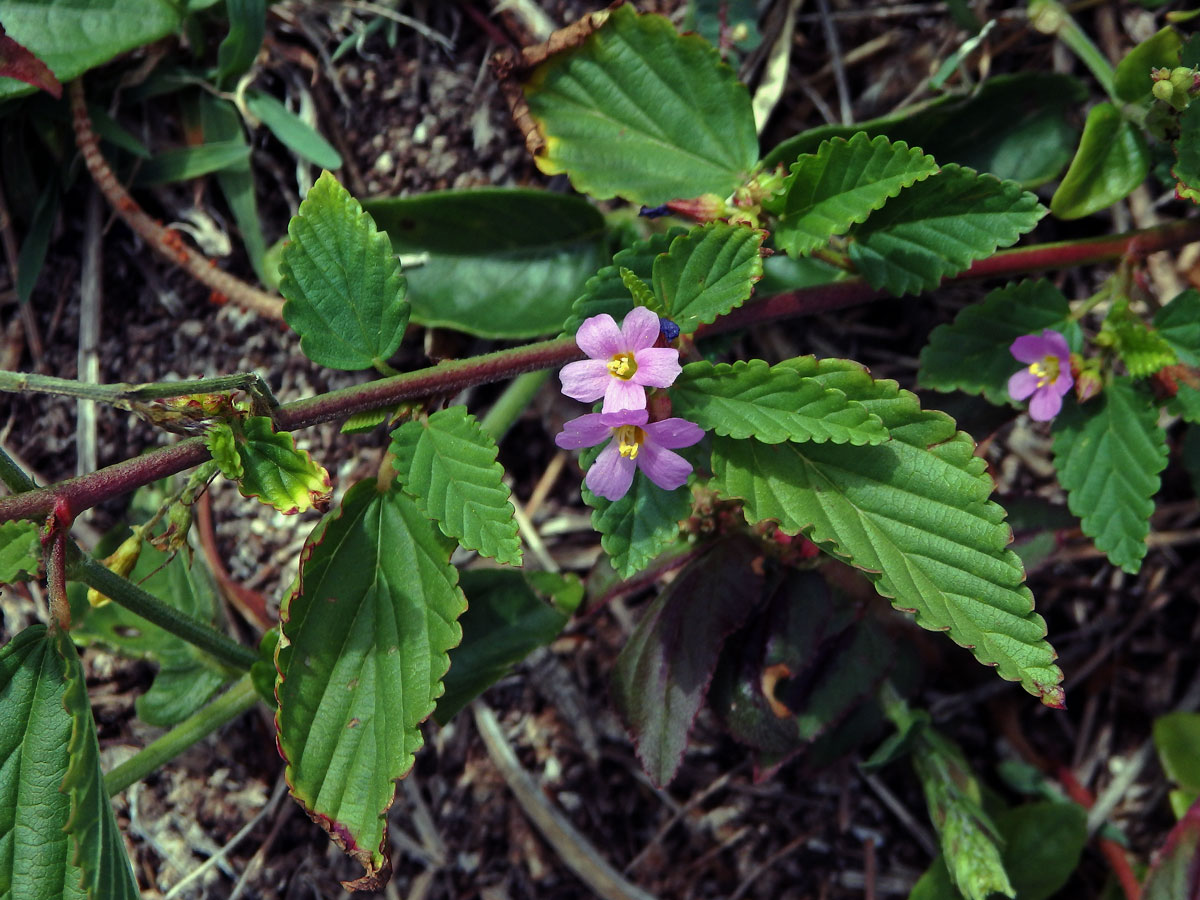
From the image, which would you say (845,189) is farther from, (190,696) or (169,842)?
(169,842)

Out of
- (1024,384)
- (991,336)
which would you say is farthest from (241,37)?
(1024,384)

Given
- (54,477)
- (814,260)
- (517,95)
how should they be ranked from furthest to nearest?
(54,477), (814,260), (517,95)

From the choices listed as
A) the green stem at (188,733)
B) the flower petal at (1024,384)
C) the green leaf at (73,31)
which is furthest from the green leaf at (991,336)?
the green leaf at (73,31)

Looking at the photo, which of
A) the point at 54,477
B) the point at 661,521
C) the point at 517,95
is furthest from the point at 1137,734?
the point at 54,477

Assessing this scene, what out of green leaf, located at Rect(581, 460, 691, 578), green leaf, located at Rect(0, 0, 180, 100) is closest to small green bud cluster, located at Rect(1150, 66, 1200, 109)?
green leaf, located at Rect(581, 460, 691, 578)

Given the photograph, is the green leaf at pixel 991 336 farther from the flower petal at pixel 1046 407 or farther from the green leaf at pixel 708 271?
the green leaf at pixel 708 271

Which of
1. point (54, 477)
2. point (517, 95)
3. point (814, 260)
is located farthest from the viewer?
point (54, 477)

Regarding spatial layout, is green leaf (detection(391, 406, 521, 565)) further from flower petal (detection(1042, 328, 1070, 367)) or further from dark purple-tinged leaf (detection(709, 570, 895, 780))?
flower petal (detection(1042, 328, 1070, 367))

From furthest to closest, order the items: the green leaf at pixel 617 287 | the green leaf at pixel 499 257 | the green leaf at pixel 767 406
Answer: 1. the green leaf at pixel 499 257
2. the green leaf at pixel 617 287
3. the green leaf at pixel 767 406
